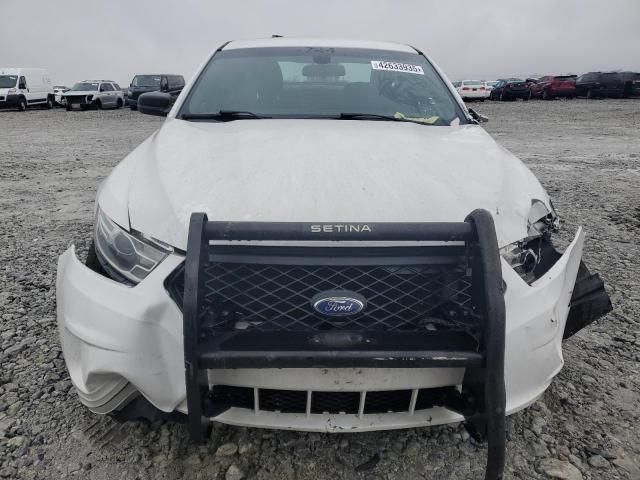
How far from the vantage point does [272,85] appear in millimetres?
2891

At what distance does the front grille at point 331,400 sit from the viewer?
4.87 feet

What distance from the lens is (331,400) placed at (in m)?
1.50

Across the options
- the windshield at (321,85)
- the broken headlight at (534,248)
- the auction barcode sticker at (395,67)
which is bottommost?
the broken headlight at (534,248)

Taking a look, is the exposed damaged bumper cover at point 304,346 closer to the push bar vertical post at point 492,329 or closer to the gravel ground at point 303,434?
the push bar vertical post at point 492,329

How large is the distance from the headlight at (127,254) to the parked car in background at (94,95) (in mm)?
23784

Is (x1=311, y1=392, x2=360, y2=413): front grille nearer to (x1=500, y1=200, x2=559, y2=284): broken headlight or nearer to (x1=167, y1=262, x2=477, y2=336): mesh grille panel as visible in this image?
(x1=167, y1=262, x2=477, y2=336): mesh grille panel

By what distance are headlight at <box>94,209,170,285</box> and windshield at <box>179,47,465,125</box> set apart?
1.16m

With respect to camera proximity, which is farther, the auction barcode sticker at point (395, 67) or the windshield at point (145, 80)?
the windshield at point (145, 80)

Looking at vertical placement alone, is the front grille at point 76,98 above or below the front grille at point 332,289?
below

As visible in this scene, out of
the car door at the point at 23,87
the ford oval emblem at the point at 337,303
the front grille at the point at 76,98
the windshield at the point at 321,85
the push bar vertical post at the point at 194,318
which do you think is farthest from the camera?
the car door at the point at 23,87

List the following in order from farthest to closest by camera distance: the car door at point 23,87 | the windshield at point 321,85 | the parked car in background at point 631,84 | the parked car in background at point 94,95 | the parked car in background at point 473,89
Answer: the parked car in background at point 473,89 → the parked car in background at point 631,84 → the car door at point 23,87 → the parked car in background at point 94,95 → the windshield at point 321,85

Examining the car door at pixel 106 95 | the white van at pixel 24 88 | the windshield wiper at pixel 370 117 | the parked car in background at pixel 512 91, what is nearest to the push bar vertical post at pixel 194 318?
the windshield wiper at pixel 370 117

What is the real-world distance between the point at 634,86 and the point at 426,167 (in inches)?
1260

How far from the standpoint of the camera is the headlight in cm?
163
